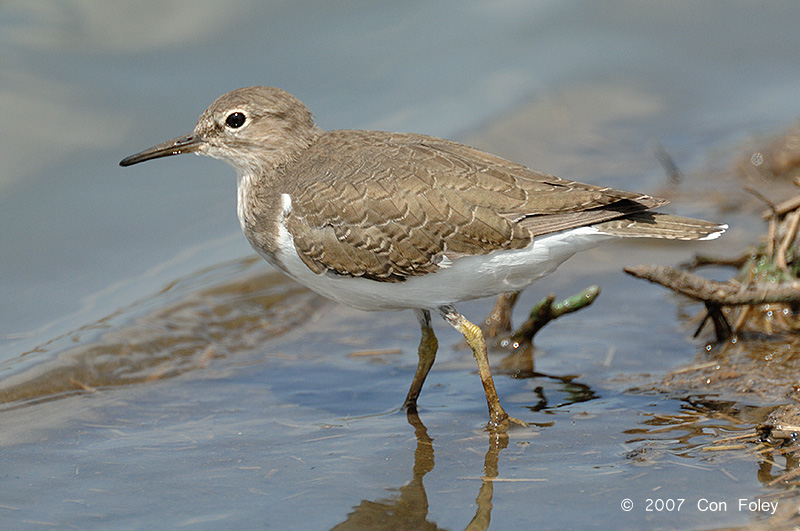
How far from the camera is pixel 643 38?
14602 millimetres

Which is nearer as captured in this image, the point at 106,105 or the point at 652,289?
the point at 652,289

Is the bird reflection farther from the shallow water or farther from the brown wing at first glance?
the brown wing

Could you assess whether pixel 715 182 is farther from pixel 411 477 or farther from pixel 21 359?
pixel 21 359

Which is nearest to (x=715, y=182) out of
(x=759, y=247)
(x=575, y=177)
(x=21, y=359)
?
(x=575, y=177)

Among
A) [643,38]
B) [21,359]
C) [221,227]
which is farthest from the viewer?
[643,38]

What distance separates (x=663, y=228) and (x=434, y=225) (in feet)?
4.72

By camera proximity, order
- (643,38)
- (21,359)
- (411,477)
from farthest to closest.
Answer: (643,38) < (21,359) < (411,477)

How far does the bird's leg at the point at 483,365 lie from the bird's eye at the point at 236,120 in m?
2.08

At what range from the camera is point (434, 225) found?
586 centimetres

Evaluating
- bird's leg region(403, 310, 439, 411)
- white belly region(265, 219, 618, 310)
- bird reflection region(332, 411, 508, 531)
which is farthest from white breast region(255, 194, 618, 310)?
bird reflection region(332, 411, 508, 531)

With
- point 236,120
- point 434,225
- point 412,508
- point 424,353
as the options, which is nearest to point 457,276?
point 434,225

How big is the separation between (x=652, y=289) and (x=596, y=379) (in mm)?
1960

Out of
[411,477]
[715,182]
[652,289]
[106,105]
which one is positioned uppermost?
[106,105]

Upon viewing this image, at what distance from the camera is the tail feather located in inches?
225
